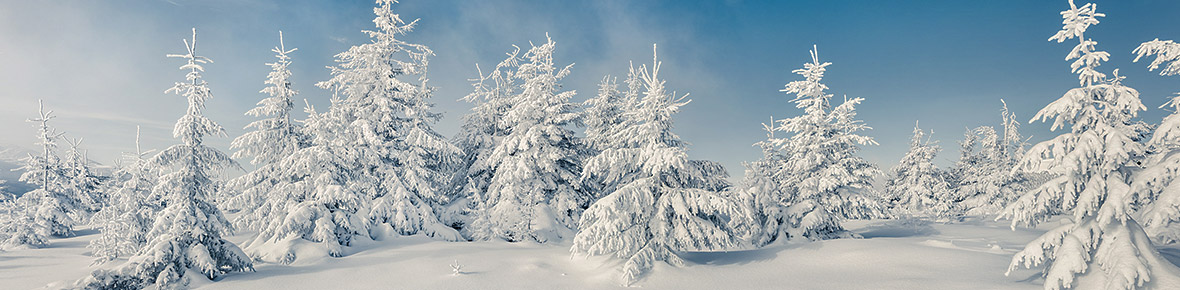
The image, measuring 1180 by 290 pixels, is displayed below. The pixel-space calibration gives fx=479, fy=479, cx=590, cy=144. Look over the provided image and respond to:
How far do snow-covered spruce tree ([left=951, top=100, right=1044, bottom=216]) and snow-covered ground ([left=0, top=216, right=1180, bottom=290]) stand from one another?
1053 inches

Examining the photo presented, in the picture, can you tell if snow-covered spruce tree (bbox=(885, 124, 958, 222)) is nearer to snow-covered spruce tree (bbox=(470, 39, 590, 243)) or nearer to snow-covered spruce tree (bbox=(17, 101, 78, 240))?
snow-covered spruce tree (bbox=(470, 39, 590, 243))

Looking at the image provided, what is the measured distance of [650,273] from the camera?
46.1ft

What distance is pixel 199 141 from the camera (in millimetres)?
14133

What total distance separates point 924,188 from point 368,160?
150 ft

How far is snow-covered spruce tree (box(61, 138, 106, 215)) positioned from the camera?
3722cm

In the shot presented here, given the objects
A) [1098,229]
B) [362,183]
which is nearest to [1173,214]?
[1098,229]

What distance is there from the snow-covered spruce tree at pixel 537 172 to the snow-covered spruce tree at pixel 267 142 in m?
9.81

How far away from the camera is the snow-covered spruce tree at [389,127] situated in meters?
21.2

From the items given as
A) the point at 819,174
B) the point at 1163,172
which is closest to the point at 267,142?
the point at 819,174

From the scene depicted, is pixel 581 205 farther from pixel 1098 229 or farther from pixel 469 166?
pixel 1098 229

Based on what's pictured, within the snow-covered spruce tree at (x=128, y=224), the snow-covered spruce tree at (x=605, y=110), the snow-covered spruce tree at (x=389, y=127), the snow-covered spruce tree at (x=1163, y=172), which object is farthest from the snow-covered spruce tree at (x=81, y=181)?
the snow-covered spruce tree at (x=1163, y=172)

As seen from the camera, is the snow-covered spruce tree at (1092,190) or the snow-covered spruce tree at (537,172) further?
the snow-covered spruce tree at (537,172)

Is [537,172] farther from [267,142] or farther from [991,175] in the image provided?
[991,175]

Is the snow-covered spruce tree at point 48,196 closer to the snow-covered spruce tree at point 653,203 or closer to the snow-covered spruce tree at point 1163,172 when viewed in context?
the snow-covered spruce tree at point 653,203
